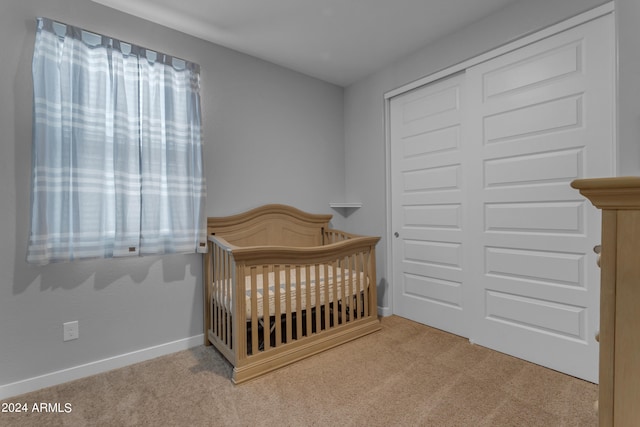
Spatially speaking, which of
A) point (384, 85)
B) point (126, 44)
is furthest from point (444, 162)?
point (126, 44)

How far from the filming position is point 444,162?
2.50 m

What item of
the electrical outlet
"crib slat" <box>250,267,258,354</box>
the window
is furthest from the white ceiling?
the electrical outlet

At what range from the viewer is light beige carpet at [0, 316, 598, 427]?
1491 mm

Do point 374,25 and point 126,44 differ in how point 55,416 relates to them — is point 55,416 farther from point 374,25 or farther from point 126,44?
point 374,25

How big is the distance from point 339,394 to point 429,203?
1.66 metres

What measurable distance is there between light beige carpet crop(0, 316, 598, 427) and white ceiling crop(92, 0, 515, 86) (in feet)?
7.82

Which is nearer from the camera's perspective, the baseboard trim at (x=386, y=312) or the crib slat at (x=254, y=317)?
the crib slat at (x=254, y=317)

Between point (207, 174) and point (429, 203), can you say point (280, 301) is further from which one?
point (429, 203)

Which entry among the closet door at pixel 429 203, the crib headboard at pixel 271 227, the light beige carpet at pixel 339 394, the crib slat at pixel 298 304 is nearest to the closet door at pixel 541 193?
the closet door at pixel 429 203

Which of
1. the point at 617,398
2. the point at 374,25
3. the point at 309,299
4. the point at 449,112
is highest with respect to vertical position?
the point at 374,25

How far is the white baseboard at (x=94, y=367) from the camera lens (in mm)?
1724

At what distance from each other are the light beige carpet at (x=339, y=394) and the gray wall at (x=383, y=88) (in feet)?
3.49

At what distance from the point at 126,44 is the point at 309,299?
6.89ft

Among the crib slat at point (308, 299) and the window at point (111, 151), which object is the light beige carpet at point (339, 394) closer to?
the crib slat at point (308, 299)
